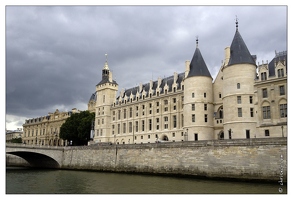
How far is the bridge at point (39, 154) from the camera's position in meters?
48.2

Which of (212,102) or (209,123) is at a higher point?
(212,102)

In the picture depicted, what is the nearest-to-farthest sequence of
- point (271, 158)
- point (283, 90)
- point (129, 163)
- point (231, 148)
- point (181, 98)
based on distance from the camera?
point (271, 158) → point (231, 148) → point (283, 90) → point (129, 163) → point (181, 98)

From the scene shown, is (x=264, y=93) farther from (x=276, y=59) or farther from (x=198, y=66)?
(x=198, y=66)

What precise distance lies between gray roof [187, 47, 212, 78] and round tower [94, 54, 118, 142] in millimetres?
27360

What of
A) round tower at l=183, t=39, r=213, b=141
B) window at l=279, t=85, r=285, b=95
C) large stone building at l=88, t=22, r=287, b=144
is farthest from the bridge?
window at l=279, t=85, r=285, b=95

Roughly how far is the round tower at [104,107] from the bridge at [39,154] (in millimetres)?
13469

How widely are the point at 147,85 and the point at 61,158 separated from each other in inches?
953

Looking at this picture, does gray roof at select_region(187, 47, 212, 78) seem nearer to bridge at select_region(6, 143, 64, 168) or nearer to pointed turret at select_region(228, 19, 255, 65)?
pointed turret at select_region(228, 19, 255, 65)

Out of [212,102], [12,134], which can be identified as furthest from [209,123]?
[12,134]

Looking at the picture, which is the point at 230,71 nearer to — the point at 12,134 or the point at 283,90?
the point at 283,90

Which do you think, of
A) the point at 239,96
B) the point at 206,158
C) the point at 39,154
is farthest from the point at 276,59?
the point at 39,154

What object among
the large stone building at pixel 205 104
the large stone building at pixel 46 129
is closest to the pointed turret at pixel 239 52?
the large stone building at pixel 205 104

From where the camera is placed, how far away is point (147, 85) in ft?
215

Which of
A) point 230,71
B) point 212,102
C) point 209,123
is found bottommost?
point 209,123
